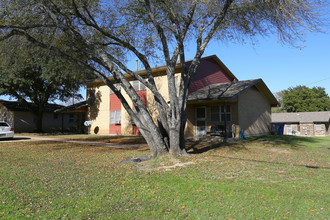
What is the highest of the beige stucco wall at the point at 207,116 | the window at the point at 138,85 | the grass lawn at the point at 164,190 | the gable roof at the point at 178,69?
the gable roof at the point at 178,69

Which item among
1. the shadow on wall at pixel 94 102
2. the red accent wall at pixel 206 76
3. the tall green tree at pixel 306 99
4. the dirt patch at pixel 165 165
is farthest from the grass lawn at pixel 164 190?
the tall green tree at pixel 306 99

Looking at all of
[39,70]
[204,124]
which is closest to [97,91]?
[39,70]

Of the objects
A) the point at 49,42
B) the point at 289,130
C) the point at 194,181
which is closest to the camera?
the point at 194,181

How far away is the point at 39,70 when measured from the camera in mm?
24203

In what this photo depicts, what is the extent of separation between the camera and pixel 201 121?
60.8ft

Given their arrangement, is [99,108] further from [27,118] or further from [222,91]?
[222,91]

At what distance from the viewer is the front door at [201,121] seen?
1833 centimetres

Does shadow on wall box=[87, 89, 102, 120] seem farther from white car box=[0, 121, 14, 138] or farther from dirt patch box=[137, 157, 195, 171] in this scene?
dirt patch box=[137, 157, 195, 171]

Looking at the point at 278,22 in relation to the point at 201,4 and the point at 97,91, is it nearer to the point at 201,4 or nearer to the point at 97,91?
the point at 201,4

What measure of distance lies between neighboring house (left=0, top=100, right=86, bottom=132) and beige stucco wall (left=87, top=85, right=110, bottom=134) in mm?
4458

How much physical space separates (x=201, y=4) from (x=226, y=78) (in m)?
13.4

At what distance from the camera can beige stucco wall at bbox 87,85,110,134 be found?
76.7 feet

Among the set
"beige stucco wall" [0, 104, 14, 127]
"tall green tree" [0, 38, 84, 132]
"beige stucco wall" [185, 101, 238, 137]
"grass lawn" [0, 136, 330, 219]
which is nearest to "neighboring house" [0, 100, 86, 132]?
"beige stucco wall" [0, 104, 14, 127]

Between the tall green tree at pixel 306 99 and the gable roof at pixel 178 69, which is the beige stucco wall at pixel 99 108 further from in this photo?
the tall green tree at pixel 306 99
